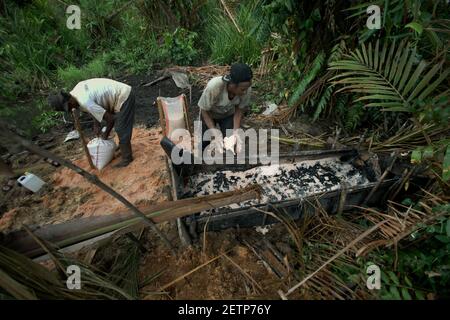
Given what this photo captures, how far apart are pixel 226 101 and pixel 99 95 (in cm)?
157

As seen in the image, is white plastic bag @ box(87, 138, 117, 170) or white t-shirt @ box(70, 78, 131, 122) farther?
white plastic bag @ box(87, 138, 117, 170)

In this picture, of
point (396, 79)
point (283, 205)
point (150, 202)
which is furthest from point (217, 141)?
point (396, 79)

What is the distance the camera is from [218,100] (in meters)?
3.32

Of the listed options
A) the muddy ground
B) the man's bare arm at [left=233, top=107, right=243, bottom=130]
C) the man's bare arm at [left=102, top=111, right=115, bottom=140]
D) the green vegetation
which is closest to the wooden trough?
the muddy ground

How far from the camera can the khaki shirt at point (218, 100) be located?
10.3ft

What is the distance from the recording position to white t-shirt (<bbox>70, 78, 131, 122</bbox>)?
332cm

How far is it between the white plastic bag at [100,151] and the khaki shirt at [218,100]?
1477 mm

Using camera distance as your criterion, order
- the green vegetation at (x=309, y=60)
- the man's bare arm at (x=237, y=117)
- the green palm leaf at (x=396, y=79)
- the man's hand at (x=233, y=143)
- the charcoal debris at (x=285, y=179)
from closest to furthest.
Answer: the green vegetation at (x=309, y=60)
the green palm leaf at (x=396, y=79)
the charcoal debris at (x=285, y=179)
the man's hand at (x=233, y=143)
the man's bare arm at (x=237, y=117)

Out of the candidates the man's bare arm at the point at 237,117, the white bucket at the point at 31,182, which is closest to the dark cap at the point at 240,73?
the man's bare arm at the point at 237,117

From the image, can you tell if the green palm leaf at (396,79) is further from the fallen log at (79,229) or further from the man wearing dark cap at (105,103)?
the man wearing dark cap at (105,103)

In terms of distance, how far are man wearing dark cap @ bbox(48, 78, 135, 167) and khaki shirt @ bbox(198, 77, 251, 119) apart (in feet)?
3.48

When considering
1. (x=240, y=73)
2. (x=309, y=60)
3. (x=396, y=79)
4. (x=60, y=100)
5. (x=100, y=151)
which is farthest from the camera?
(x=309, y=60)

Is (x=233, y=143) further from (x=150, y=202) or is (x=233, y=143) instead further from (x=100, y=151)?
(x=100, y=151)

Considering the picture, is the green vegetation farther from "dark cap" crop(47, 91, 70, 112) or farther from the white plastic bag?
"dark cap" crop(47, 91, 70, 112)
